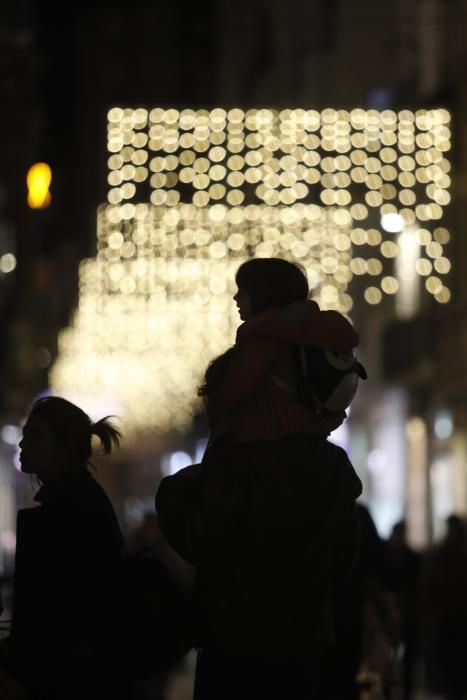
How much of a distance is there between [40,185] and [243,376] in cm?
1041

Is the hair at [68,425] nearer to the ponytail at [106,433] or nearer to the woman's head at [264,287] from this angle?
the ponytail at [106,433]

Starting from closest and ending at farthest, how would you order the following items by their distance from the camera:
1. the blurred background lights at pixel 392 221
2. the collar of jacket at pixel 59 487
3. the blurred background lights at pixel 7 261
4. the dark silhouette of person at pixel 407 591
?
Answer: the collar of jacket at pixel 59 487, the dark silhouette of person at pixel 407 591, the blurred background lights at pixel 392 221, the blurred background lights at pixel 7 261

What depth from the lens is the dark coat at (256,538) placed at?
466 centimetres

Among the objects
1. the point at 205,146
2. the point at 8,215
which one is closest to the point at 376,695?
the point at 205,146

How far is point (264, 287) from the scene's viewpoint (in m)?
4.98

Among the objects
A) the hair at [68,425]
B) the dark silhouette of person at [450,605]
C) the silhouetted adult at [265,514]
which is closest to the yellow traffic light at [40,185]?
the dark silhouette of person at [450,605]

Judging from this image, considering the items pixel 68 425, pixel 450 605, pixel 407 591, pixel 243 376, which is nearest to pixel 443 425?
pixel 450 605

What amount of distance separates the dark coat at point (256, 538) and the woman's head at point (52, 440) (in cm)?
64

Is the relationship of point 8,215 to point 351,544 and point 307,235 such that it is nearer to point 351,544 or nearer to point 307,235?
point 307,235

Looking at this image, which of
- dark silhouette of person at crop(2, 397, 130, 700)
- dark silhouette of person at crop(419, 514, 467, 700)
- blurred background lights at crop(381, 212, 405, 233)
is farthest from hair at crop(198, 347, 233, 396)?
blurred background lights at crop(381, 212, 405, 233)

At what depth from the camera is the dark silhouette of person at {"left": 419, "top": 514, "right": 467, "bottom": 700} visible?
15.7 meters

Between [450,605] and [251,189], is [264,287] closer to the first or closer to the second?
[450,605]

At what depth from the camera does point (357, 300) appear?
→ 38.2 meters

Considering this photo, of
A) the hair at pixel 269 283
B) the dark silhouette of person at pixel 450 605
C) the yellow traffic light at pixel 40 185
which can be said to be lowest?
the dark silhouette of person at pixel 450 605
